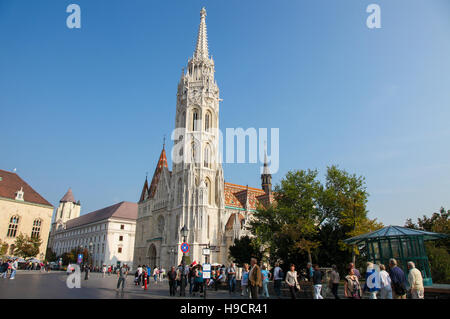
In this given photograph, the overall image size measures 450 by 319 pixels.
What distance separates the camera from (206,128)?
5631 cm

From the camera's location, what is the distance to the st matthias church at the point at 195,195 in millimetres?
48125

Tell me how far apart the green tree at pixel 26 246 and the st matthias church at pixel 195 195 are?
17.6 m

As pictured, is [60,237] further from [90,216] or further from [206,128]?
[206,128]

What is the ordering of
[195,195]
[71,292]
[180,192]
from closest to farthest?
[71,292], [195,195], [180,192]

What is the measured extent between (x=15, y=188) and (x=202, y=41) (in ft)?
153

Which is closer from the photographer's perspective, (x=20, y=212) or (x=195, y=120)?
(x=20, y=212)

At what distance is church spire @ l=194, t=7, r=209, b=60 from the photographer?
63003 millimetres

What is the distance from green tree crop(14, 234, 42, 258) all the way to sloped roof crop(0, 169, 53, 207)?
7967 millimetres

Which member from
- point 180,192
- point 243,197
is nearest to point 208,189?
point 180,192

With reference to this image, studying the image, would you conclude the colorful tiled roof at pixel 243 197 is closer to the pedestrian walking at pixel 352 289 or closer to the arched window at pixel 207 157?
the arched window at pixel 207 157

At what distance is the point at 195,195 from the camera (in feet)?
161

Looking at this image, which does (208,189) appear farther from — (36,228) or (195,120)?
(36,228)

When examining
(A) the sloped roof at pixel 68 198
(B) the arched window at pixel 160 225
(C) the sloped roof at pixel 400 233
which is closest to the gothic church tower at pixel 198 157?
(B) the arched window at pixel 160 225
